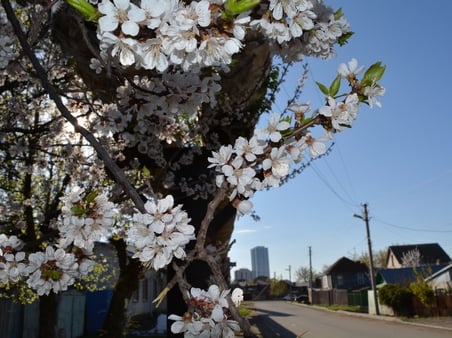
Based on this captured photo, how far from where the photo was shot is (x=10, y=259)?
2125mm

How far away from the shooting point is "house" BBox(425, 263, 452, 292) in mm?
27859

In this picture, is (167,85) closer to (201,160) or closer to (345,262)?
(201,160)

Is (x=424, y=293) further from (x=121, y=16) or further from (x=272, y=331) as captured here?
(x=121, y=16)

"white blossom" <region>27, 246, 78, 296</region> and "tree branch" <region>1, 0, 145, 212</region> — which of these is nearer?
"tree branch" <region>1, 0, 145, 212</region>

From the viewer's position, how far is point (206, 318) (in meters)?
1.31

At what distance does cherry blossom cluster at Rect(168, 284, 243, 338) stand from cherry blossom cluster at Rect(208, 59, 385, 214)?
0.33m

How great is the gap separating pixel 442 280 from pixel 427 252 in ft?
99.8

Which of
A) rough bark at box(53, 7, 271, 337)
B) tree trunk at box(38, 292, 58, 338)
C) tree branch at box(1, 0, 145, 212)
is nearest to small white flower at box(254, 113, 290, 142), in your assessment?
tree branch at box(1, 0, 145, 212)

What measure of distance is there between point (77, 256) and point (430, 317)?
27942 mm

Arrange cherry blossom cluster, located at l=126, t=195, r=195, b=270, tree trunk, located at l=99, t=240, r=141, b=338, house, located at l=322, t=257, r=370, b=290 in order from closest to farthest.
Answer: cherry blossom cluster, located at l=126, t=195, r=195, b=270 → tree trunk, located at l=99, t=240, r=141, b=338 → house, located at l=322, t=257, r=370, b=290

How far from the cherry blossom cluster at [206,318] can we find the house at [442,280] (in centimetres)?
3008

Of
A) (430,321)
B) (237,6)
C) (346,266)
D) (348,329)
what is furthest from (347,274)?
(237,6)

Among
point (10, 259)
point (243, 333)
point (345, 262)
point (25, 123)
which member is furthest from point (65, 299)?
point (345, 262)

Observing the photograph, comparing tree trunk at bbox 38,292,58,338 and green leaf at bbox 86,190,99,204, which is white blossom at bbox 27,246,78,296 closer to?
green leaf at bbox 86,190,99,204
